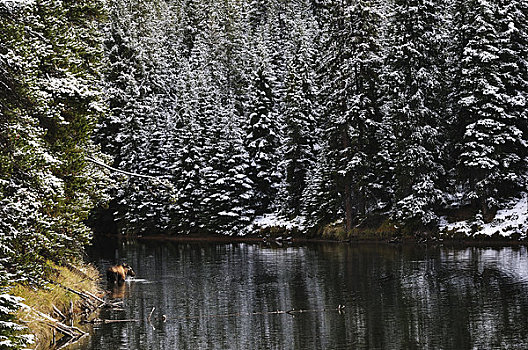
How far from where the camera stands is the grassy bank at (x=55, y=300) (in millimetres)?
16828

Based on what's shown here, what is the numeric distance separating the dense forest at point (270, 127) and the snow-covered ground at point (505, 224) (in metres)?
0.25

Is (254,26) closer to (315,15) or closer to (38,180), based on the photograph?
(315,15)

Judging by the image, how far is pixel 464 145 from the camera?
3922 cm

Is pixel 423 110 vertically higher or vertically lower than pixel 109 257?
higher

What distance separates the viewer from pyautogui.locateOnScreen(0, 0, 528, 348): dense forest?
17.0 metres

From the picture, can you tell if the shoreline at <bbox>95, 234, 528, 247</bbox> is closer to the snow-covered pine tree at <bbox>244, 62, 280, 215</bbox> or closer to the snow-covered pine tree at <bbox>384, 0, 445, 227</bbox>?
the snow-covered pine tree at <bbox>384, 0, 445, 227</bbox>

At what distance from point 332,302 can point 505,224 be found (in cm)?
1983

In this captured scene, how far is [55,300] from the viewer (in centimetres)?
1959

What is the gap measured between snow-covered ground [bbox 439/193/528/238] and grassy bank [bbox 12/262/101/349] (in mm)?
23425

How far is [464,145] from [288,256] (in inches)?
500

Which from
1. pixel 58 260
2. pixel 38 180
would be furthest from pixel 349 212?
pixel 38 180

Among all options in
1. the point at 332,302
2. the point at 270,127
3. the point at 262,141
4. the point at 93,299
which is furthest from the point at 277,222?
the point at 332,302

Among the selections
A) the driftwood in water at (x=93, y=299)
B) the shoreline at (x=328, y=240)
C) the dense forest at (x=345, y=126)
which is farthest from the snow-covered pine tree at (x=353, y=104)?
the driftwood in water at (x=93, y=299)

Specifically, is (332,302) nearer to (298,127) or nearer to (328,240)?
(328,240)
